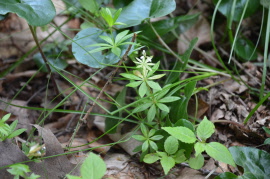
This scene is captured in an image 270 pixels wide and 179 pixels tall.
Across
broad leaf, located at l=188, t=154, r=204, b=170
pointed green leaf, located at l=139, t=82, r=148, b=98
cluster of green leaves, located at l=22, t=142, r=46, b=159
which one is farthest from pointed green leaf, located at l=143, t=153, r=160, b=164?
cluster of green leaves, located at l=22, t=142, r=46, b=159

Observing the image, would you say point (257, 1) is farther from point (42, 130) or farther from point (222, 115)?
point (42, 130)

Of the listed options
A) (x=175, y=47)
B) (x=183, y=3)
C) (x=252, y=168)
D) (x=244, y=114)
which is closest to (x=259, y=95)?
(x=244, y=114)

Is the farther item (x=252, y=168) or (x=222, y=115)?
(x=222, y=115)

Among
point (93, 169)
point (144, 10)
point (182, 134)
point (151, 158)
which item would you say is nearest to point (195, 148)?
point (182, 134)

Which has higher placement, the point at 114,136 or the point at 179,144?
the point at 179,144

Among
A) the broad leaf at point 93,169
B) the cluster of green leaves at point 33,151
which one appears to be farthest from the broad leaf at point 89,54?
the broad leaf at point 93,169

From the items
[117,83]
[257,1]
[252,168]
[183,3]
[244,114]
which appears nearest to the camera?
[252,168]
